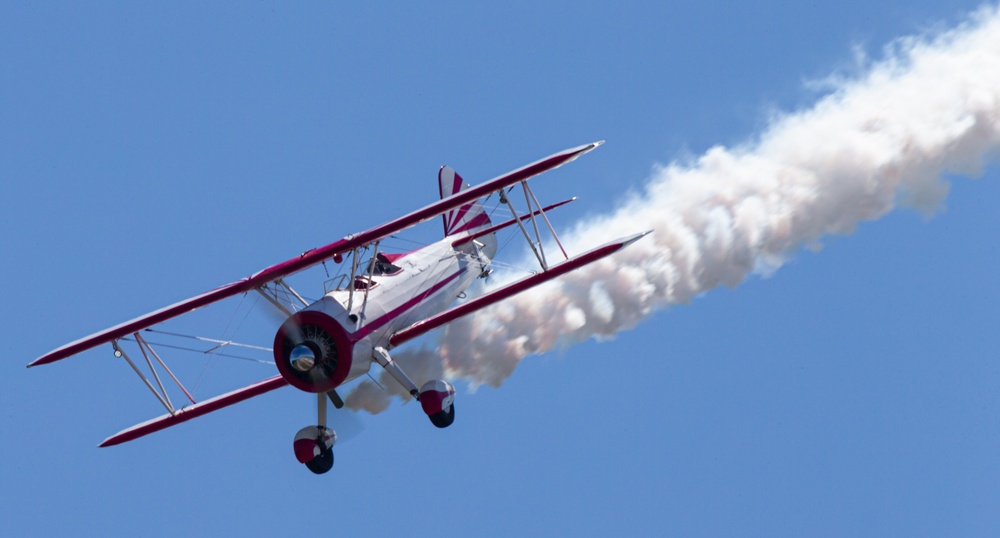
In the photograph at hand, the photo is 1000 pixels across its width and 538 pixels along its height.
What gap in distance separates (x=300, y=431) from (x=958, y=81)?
14064mm

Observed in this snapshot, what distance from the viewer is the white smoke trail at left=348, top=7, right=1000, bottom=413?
37.0m

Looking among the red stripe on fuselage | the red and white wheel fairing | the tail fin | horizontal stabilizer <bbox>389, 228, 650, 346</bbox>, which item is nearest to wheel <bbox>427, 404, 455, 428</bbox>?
the red and white wheel fairing

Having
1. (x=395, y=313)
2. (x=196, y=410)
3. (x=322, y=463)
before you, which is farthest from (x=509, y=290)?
(x=196, y=410)

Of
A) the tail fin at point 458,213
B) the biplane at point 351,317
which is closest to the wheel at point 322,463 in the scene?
the biplane at point 351,317

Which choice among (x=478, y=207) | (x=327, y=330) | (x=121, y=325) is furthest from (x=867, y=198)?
(x=121, y=325)

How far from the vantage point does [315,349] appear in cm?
3173

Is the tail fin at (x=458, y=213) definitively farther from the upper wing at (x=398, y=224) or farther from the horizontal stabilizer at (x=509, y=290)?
the upper wing at (x=398, y=224)

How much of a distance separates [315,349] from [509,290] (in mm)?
3767

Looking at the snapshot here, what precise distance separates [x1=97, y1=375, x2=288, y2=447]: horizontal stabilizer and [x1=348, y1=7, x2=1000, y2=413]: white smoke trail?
3.66 m

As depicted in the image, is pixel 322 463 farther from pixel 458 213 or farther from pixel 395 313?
pixel 458 213

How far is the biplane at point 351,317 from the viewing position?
3189 cm

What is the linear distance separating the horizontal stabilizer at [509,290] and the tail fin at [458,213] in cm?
514

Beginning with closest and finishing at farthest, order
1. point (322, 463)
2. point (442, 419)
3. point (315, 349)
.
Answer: point (315, 349), point (442, 419), point (322, 463)

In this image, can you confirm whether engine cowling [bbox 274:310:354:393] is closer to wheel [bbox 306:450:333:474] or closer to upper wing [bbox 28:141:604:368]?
upper wing [bbox 28:141:604:368]
